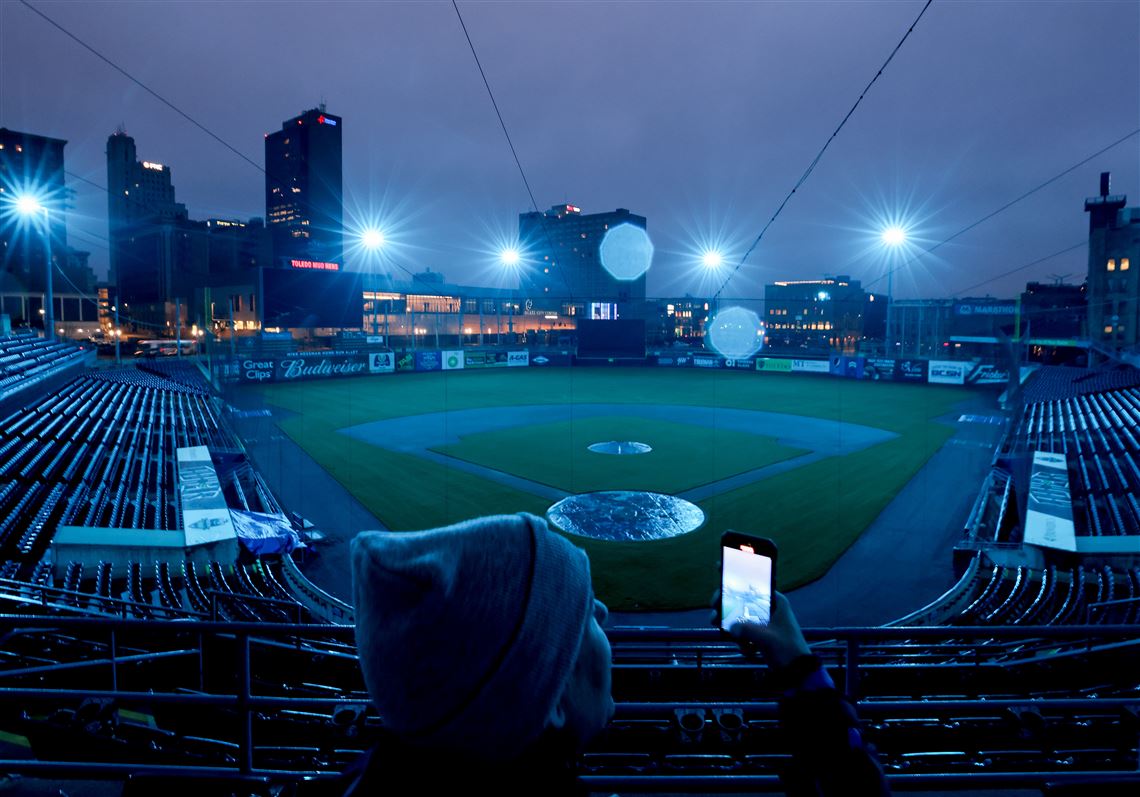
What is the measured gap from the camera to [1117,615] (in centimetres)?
976

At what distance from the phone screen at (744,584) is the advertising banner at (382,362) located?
175ft

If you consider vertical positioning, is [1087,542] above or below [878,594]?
above

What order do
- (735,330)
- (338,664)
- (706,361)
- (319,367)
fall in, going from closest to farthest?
(338,664) → (319,367) → (706,361) → (735,330)

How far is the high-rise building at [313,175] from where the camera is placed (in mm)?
160875

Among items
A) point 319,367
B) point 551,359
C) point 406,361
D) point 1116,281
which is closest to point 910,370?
point 1116,281

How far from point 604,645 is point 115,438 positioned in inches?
830

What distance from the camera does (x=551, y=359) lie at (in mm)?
63500

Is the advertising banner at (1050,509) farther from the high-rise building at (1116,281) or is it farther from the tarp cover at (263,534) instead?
the high-rise building at (1116,281)

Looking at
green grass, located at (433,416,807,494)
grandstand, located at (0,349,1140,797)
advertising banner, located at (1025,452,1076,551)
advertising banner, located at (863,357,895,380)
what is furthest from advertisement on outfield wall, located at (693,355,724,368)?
advertising banner, located at (1025,452,1076,551)

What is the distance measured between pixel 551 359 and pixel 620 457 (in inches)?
1596

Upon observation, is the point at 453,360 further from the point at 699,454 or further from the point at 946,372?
the point at 946,372

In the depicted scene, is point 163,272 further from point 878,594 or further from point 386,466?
point 878,594

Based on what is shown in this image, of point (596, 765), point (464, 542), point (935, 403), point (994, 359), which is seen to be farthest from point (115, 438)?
point (994, 359)

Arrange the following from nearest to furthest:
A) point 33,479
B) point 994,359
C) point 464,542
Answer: point 464,542 < point 33,479 < point 994,359
